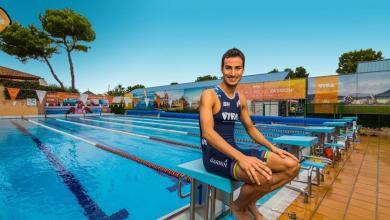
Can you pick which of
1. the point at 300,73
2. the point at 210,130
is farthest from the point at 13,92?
the point at 300,73

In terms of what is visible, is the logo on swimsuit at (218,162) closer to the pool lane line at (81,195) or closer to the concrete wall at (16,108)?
the pool lane line at (81,195)

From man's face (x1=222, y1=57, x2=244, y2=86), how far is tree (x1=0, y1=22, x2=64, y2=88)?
35.6 metres

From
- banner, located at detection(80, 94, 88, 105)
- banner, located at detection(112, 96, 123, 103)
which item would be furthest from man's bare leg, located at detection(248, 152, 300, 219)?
banner, located at detection(112, 96, 123, 103)

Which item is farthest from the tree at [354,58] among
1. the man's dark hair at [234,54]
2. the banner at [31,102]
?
the banner at [31,102]

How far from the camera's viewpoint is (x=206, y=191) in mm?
1878

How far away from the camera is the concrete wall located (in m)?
19.4

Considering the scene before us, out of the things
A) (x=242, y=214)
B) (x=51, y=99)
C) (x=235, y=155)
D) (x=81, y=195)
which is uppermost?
(x=51, y=99)

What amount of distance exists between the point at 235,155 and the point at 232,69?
2.55 ft

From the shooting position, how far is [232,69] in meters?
1.69

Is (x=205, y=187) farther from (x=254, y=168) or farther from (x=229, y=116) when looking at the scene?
(x=254, y=168)

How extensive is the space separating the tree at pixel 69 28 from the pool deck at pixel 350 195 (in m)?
34.6

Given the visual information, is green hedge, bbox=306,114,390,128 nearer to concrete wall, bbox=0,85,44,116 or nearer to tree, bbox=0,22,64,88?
concrete wall, bbox=0,85,44,116

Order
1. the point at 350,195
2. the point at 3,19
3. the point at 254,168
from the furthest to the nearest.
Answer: the point at 3,19 → the point at 350,195 → the point at 254,168

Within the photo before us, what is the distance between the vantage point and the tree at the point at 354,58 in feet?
97.2
